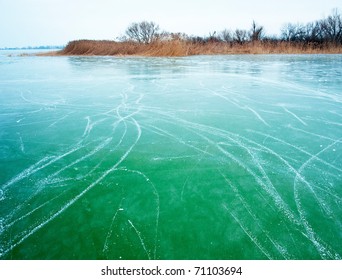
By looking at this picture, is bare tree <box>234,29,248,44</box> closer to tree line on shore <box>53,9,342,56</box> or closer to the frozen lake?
tree line on shore <box>53,9,342,56</box>

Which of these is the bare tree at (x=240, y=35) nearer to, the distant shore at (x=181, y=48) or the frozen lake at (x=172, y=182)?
the distant shore at (x=181, y=48)

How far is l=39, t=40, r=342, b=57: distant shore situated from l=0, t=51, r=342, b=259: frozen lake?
14.3 m

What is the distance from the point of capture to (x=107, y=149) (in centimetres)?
296

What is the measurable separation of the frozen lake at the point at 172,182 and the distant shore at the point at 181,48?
47.0 feet

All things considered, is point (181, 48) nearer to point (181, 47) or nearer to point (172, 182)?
point (181, 47)

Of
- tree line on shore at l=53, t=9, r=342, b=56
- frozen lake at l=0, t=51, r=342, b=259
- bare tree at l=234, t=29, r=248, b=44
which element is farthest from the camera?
bare tree at l=234, t=29, r=248, b=44

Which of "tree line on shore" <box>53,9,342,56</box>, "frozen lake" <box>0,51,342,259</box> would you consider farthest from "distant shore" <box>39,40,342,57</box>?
"frozen lake" <box>0,51,342,259</box>

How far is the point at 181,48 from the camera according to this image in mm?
17672

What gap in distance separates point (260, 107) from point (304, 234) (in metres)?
3.15

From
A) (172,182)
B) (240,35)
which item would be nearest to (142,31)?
(240,35)

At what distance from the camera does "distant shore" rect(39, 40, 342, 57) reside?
17.8m

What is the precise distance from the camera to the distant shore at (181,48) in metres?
17.8

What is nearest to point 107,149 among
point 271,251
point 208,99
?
point 271,251

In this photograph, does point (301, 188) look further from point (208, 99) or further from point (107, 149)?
point (208, 99)
